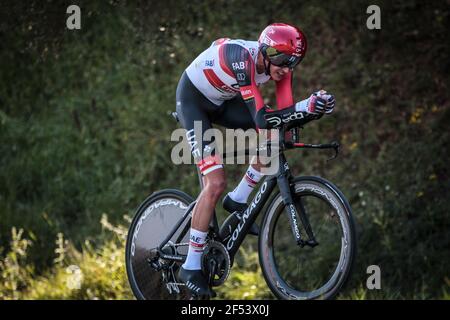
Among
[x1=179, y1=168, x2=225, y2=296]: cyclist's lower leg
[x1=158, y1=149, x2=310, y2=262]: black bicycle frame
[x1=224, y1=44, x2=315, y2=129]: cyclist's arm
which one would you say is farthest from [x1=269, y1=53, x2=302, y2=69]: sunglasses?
[x1=179, y1=168, x2=225, y2=296]: cyclist's lower leg

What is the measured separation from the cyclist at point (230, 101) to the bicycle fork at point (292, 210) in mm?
401

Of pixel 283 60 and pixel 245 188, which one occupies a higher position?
pixel 283 60

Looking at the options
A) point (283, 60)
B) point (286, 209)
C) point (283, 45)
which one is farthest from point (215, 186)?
point (283, 45)

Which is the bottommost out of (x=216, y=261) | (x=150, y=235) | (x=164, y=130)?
(x=216, y=261)

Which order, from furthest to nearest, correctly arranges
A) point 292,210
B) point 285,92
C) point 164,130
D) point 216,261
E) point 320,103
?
point 164,130, point 216,261, point 285,92, point 292,210, point 320,103

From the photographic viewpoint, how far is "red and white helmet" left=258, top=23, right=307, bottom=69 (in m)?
5.90

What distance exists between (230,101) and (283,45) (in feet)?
3.17

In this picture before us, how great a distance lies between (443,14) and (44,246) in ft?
20.4

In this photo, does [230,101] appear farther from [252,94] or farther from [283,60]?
[283,60]

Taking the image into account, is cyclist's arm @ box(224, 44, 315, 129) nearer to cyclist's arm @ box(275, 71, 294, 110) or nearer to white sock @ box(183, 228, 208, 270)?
cyclist's arm @ box(275, 71, 294, 110)

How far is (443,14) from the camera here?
1036 cm

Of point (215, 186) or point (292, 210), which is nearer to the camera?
point (292, 210)

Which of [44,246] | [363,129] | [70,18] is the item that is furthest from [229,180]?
[70,18]

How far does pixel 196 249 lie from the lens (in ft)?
21.3
